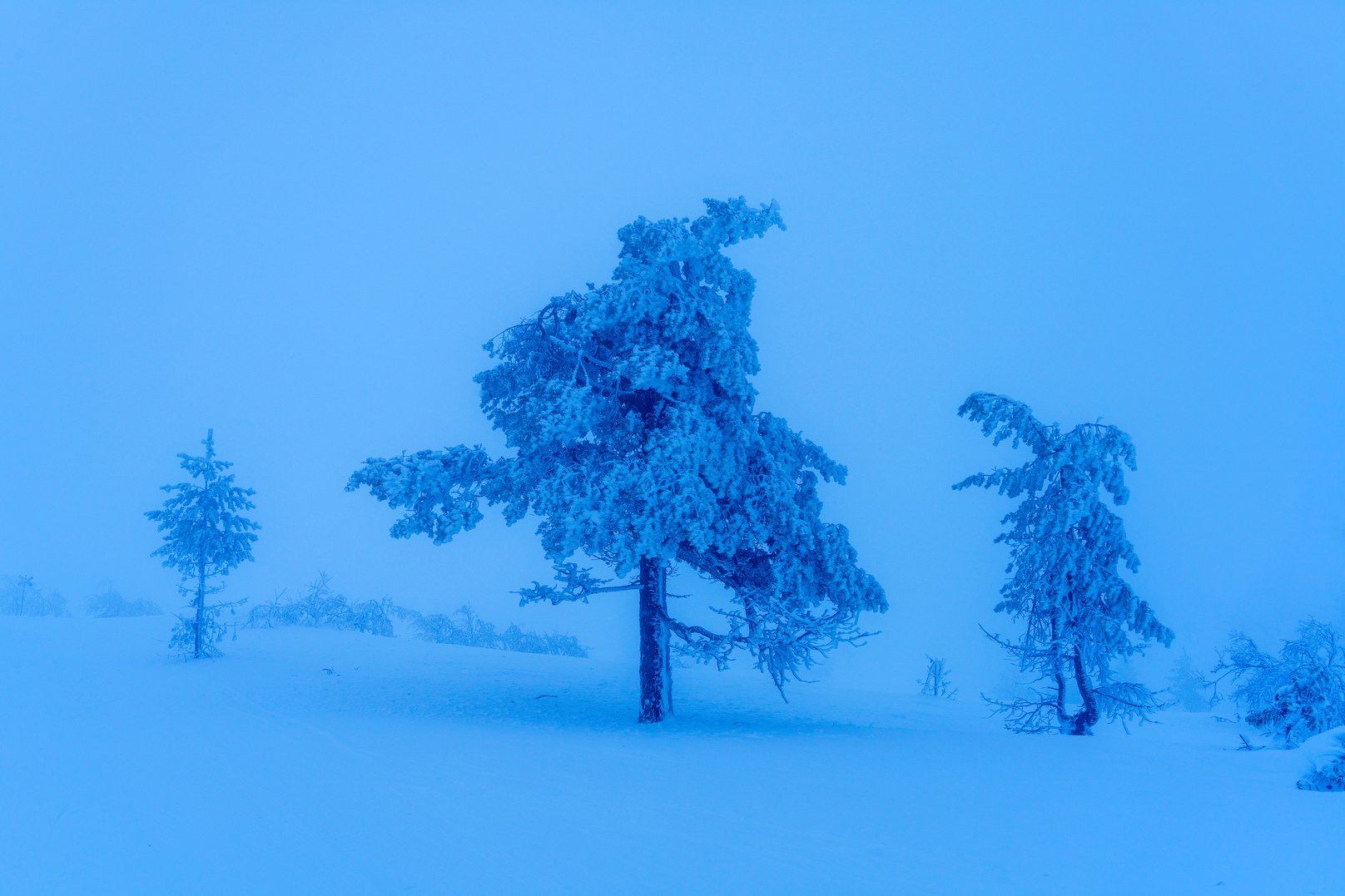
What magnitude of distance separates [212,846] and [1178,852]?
813 centimetres

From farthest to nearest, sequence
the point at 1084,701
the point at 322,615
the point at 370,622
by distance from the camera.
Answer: the point at 322,615
the point at 370,622
the point at 1084,701

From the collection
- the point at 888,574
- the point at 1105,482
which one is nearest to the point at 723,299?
the point at 1105,482

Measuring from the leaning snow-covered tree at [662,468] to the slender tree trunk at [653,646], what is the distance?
1.4 inches

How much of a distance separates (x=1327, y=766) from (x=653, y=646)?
943cm

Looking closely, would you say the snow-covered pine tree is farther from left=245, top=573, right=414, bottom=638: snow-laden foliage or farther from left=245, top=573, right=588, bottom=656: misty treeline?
left=245, top=573, right=414, bottom=638: snow-laden foliage

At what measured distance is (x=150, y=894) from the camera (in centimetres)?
541

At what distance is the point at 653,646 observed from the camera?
1377cm

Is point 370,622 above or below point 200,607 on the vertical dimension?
below

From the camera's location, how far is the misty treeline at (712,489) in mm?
12359

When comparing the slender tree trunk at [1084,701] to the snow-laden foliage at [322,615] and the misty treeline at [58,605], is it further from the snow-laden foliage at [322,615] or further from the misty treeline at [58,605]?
the misty treeline at [58,605]

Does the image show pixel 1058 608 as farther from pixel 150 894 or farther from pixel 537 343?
pixel 150 894

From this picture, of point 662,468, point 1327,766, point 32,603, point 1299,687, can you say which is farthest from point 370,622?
point 32,603

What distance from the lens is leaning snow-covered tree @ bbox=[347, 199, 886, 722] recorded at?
12.2m

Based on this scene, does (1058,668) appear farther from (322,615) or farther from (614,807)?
(322,615)
